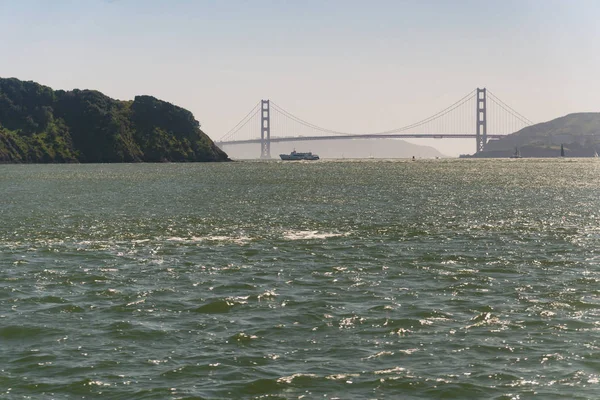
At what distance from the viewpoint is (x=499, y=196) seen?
253 feet

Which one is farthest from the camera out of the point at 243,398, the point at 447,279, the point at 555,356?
the point at 447,279

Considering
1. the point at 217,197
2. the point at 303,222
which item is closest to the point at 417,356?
the point at 303,222

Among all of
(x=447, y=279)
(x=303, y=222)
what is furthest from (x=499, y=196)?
(x=447, y=279)

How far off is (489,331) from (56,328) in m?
11.6

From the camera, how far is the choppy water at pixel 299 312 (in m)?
15.2

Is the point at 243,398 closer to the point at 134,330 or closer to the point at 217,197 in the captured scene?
the point at 134,330

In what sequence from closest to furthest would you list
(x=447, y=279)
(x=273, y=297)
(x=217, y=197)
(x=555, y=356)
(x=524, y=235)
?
(x=555, y=356) → (x=273, y=297) → (x=447, y=279) → (x=524, y=235) → (x=217, y=197)

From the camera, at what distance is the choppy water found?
15.2 m

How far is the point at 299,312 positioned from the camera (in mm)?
21125

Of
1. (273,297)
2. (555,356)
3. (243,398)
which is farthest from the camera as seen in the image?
(273,297)

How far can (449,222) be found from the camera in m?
48.0

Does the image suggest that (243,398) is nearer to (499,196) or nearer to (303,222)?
(303,222)

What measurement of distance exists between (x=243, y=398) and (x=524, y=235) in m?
29.3

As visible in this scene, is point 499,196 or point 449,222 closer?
point 449,222
